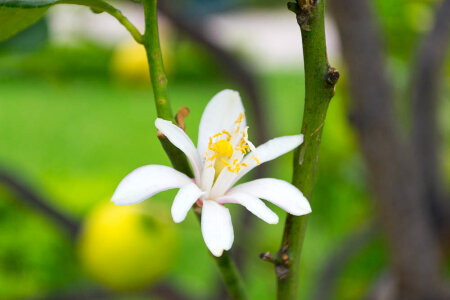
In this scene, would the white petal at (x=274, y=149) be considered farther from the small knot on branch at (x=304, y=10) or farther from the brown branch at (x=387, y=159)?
the brown branch at (x=387, y=159)

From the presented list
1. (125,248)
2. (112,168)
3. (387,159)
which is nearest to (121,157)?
(112,168)

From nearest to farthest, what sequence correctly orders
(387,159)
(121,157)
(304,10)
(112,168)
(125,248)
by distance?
(304,10), (387,159), (125,248), (112,168), (121,157)

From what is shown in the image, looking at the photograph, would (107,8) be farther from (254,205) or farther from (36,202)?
(36,202)

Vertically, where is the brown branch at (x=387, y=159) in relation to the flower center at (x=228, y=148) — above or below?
below

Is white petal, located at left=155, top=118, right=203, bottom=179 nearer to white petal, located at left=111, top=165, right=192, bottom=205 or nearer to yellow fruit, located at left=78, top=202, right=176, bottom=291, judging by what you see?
white petal, located at left=111, top=165, right=192, bottom=205

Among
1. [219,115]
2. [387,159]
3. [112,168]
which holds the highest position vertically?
[219,115]

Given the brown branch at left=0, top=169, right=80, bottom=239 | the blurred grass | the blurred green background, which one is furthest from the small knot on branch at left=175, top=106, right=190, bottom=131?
the brown branch at left=0, top=169, right=80, bottom=239

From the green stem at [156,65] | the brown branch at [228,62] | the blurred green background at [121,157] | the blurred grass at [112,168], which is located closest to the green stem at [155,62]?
the green stem at [156,65]
